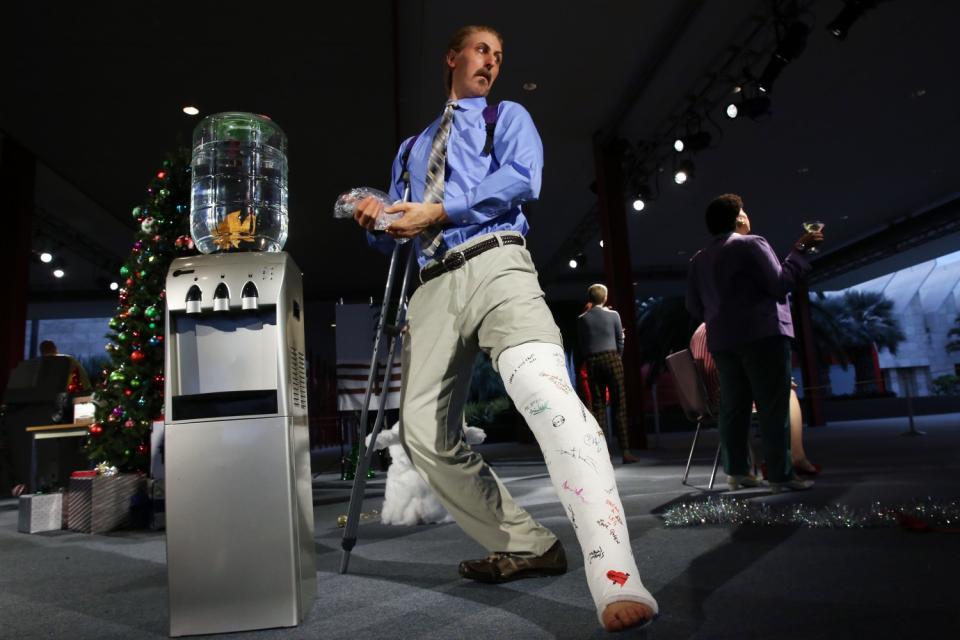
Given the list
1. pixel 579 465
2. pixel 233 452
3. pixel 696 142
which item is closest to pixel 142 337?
pixel 233 452

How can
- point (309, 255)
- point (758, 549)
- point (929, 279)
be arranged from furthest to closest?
point (929, 279) → point (309, 255) → point (758, 549)

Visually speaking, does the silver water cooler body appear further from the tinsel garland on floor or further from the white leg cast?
the tinsel garland on floor

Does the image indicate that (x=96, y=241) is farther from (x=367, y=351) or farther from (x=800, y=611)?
(x=800, y=611)

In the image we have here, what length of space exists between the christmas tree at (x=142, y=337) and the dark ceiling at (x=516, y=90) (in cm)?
69

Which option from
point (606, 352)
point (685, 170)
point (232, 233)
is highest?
point (685, 170)

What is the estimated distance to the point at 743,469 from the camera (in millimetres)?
3238

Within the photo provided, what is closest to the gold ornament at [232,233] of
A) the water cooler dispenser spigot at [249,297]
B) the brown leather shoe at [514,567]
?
the water cooler dispenser spigot at [249,297]

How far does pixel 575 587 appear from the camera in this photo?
5.22ft

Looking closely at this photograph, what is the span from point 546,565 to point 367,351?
6.59m

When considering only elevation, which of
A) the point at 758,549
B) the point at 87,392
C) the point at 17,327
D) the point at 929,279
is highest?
the point at 929,279

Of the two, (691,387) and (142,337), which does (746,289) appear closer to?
(691,387)

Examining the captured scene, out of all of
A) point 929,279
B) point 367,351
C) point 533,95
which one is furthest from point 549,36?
point 929,279

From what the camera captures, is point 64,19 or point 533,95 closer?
point 64,19

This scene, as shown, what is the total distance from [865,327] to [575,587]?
74.8 feet
